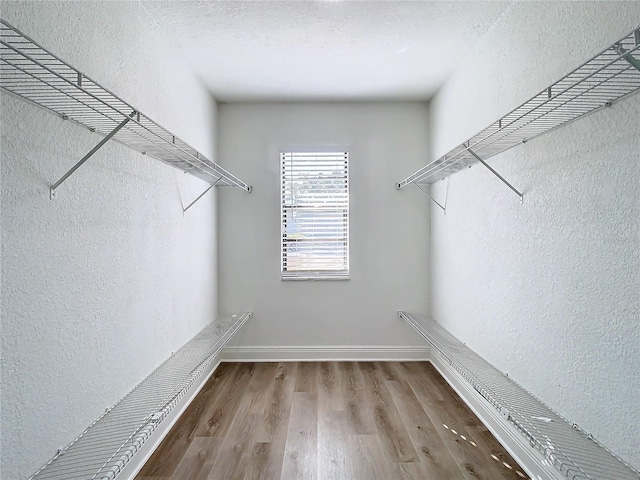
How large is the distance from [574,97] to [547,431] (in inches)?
44.6

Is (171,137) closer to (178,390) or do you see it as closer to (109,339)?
(109,339)

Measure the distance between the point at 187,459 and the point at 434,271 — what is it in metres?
2.35

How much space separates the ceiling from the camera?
78.9 inches

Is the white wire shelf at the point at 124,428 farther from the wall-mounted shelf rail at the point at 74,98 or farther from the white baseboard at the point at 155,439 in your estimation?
the wall-mounted shelf rail at the point at 74,98

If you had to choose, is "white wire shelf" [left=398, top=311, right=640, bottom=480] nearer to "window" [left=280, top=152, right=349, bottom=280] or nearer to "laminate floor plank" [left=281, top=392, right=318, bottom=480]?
"laminate floor plank" [left=281, top=392, right=318, bottom=480]

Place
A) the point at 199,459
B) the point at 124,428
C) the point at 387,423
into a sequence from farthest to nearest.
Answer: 1. the point at 387,423
2. the point at 199,459
3. the point at 124,428

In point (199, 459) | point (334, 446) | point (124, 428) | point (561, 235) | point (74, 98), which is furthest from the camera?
point (334, 446)

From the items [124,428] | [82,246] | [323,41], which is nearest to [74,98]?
[82,246]

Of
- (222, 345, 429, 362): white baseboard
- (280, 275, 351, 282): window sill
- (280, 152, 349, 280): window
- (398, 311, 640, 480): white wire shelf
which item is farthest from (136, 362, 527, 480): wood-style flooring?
(280, 152, 349, 280): window

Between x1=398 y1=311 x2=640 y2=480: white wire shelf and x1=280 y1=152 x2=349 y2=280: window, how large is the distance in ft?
5.17

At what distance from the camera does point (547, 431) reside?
1336 millimetres

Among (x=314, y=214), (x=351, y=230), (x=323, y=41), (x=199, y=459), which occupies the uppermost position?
(x=323, y=41)

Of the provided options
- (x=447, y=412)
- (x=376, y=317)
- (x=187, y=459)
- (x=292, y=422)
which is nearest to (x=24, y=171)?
(x=187, y=459)

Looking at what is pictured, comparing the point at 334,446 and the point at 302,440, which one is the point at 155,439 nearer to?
the point at 302,440
